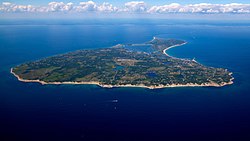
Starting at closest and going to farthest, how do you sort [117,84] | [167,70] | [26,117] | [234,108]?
[26,117]
[234,108]
[117,84]
[167,70]

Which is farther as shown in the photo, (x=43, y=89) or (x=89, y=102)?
(x=43, y=89)

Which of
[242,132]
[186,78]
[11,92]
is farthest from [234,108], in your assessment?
[11,92]

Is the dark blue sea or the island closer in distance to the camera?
the dark blue sea

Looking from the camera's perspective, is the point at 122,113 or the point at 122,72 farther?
the point at 122,72

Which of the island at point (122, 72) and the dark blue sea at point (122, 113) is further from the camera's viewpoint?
the island at point (122, 72)

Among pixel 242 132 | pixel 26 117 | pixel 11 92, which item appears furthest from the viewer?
pixel 11 92

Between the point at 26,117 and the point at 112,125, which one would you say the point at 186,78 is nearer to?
the point at 112,125

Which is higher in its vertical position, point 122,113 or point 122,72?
point 122,72
